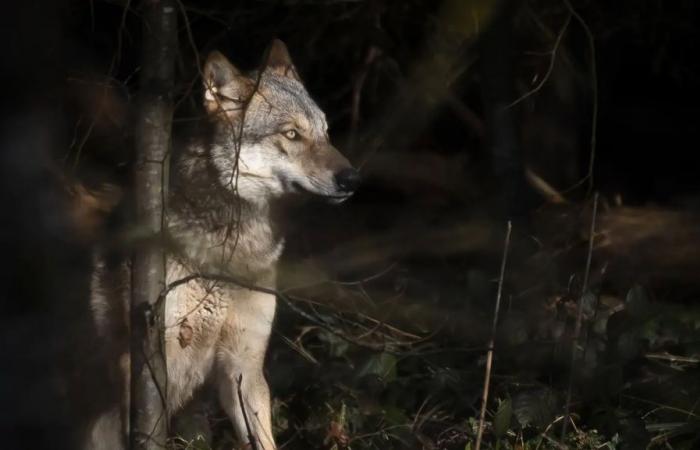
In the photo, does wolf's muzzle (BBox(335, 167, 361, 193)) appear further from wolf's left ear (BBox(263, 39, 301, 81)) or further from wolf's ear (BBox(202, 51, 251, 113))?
wolf's left ear (BBox(263, 39, 301, 81))

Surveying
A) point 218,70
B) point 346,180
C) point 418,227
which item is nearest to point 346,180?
point 346,180

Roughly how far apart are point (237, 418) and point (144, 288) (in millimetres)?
1103

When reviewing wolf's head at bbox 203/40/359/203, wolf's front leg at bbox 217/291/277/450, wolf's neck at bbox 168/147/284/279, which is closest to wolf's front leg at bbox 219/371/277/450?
wolf's front leg at bbox 217/291/277/450

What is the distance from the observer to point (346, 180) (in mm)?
5297

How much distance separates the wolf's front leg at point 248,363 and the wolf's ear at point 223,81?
33.1 inches

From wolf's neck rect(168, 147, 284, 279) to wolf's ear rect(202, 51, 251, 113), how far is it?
0.78 feet

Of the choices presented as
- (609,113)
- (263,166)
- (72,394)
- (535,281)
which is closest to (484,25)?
(535,281)

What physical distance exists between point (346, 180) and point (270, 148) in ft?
1.22

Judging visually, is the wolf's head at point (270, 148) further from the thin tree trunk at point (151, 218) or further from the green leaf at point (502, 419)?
the green leaf at point (502, 419)

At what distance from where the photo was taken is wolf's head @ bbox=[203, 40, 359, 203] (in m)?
5.21

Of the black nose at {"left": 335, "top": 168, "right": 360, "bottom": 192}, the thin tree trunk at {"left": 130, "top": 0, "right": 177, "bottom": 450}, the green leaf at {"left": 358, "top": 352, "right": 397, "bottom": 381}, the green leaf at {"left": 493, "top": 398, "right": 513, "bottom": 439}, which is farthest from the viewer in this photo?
the green leaf at {"left": 358, "top": 352, "right": 397, "bottom": 381}

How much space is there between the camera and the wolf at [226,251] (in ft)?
16.4

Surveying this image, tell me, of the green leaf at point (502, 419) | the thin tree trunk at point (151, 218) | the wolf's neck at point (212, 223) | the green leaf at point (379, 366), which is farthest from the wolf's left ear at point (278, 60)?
the green leaf at point (502, 419)

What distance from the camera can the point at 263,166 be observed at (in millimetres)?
5305
